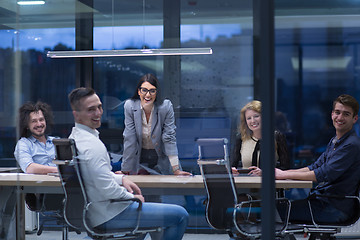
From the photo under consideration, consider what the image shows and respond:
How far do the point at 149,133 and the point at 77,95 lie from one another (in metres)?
1.03

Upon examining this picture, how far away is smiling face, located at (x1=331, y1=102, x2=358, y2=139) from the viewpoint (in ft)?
15.2

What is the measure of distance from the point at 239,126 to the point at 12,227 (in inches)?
89.0

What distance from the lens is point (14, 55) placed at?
13.6 feet

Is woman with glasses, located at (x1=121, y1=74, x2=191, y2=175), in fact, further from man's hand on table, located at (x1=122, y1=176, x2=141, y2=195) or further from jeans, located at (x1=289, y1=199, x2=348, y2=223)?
jeans, located at (x1=289, y1=199, x2=348, y2=223)

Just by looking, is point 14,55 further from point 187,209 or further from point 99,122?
point 187,209

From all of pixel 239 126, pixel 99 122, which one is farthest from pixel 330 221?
pixel 99 122

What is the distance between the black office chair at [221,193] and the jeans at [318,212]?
36 centimetres

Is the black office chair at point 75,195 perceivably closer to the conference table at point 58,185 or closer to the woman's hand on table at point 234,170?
the conference table at point 58,185

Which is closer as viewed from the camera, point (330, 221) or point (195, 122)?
point (330, 221)

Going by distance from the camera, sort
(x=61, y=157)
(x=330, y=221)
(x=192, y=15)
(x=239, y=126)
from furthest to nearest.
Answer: (x=192, y=15)
(x=239, y=126)
(x=330, y=221)
(x=61, y=157)

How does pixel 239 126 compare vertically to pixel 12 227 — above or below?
above

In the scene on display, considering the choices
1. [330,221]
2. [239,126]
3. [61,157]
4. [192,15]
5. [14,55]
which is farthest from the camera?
[192,15]

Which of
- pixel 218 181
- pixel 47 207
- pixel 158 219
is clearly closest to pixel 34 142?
pixel 47 207

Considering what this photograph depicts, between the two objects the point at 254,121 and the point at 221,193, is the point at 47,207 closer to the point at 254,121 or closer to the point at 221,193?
the point at 221,193
